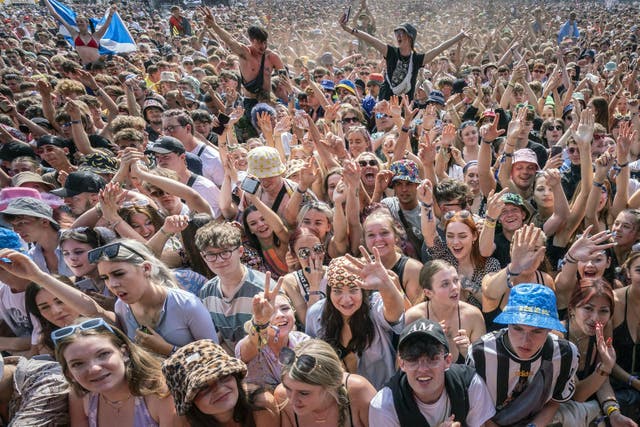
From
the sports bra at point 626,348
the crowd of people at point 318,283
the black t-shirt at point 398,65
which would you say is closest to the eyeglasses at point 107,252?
the crowd of people at point 318,283

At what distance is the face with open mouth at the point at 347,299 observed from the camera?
Answer: 9.18 feet

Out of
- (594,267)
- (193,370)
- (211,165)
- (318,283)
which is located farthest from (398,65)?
(193,370)

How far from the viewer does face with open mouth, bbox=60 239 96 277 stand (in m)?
3.22

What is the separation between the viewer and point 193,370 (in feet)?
7.25

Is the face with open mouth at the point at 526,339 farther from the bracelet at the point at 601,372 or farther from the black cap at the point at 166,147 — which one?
the black cap at the point at 166,147

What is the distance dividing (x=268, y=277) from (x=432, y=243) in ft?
5.07

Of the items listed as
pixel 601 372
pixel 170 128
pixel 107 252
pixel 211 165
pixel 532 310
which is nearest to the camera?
pixel 532 310

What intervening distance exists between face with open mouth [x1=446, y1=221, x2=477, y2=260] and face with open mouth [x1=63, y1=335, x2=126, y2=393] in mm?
2274

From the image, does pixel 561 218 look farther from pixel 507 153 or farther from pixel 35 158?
pixel 35 158

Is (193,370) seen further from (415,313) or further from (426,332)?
(415,313)

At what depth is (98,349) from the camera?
2.30 meters

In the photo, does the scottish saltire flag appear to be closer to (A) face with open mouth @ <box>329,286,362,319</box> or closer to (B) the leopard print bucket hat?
(A) face with open mouth @ <box>329,286,362,319</box>

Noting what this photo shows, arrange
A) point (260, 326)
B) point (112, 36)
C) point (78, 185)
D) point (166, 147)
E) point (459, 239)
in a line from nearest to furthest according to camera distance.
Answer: point (260, 326)
point (459, 239)
point (78, 185)
point (166, 147)
point (112, 36)

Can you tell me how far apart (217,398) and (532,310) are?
1.66 m
